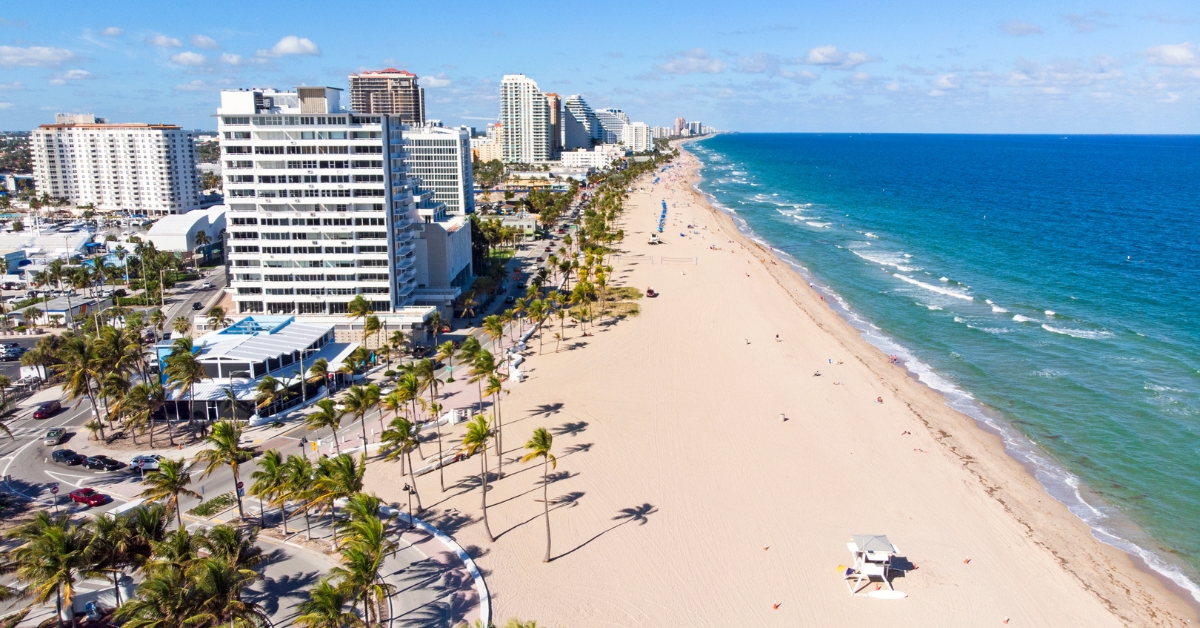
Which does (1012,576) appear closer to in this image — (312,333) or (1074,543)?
(1074,543)

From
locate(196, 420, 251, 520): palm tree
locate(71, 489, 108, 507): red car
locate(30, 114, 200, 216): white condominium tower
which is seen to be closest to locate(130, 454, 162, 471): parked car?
locate(71, 489, 108, 507): red car

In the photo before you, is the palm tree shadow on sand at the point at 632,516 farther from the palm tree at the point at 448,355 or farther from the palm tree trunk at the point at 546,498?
the palm tree at the point at 448,355

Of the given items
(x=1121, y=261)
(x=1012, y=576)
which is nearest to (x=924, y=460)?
(x=1012, y=576)

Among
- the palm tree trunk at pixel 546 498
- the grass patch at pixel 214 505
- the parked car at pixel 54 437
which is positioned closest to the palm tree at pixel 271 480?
the grass patch at pixel 214 505

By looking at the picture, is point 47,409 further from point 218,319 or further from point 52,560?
point 52,560

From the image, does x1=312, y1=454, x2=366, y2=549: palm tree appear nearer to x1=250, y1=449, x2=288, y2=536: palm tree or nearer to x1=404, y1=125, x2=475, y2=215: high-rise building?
x1=250, y1=449, x2=288, y2=536: palm tree
